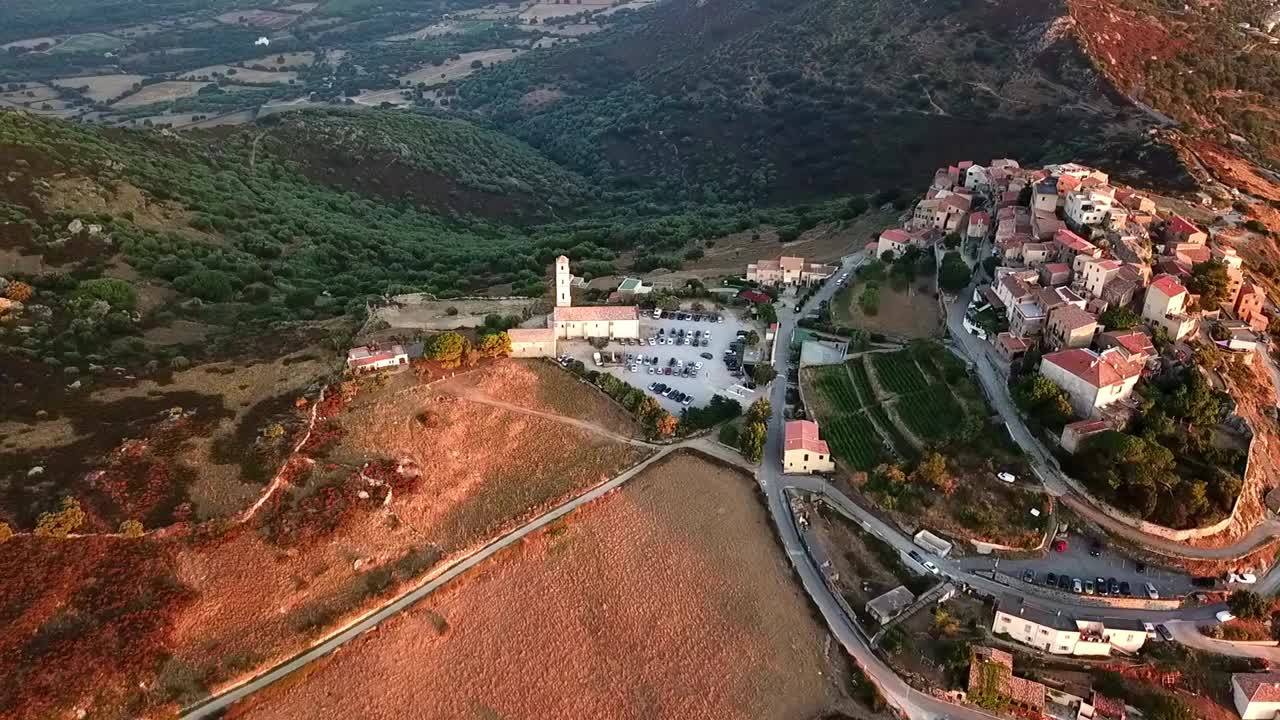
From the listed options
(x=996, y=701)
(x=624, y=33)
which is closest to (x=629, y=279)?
(x=996, y=701)

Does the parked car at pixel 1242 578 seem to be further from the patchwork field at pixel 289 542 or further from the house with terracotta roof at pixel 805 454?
the patchwork field at pixel 289 542

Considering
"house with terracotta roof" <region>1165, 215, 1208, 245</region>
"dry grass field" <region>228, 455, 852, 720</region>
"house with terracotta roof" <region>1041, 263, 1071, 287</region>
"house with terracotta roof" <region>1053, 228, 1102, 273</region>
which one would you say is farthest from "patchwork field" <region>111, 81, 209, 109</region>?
"house with terracotta roof" <region>1165, 215, 1208, 245</region>

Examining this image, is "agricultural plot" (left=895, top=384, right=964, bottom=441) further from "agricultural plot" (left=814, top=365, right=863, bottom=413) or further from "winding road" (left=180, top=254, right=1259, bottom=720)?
"agricultural plot" (left=814, top=365, right=863, bottom=413)

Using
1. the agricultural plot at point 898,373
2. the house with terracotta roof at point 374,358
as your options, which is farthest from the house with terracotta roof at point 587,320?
the agricultural plot at point 898,373

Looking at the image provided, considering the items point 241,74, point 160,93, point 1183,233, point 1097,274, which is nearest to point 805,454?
point 1097,274

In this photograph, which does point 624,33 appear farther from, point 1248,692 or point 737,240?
point 1248,692
